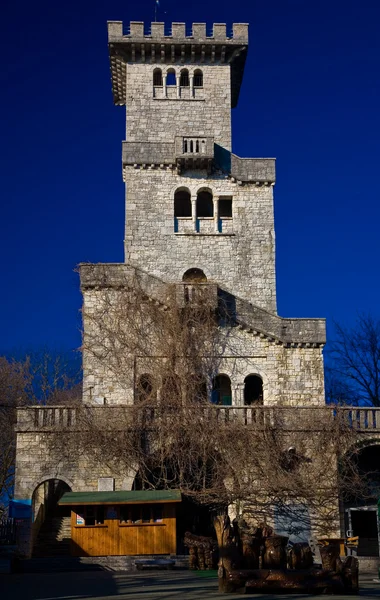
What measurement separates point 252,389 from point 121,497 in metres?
10.6

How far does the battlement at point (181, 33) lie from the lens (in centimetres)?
3997

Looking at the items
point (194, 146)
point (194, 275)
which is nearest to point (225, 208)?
point (194, 146)

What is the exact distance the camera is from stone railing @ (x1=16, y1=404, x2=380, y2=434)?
3033 cm

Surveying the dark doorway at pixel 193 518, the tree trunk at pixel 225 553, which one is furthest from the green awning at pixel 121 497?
the tree trunk at pixel 225 553

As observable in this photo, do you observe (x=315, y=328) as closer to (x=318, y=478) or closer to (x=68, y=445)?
(x=318, y=478)

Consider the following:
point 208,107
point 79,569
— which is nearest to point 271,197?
point 208,107

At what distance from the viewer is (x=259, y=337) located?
112 ft

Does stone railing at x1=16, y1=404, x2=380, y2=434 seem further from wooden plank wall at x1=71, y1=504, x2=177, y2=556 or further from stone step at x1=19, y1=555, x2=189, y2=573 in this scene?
stone step at x1=19, y1=555, x2=189, y2=573

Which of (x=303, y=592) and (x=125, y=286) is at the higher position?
(x=125, y=286)

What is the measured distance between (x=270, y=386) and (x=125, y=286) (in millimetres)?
7225

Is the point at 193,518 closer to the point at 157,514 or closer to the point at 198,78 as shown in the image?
the point at 157,514

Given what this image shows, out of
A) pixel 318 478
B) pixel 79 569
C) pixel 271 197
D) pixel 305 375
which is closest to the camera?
pixel 79 569

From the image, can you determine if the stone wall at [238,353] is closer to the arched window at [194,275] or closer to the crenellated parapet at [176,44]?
the arched window at [194,275]

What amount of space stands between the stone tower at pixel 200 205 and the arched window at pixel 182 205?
5 cm
